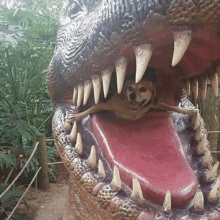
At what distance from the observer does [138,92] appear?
1322 mm

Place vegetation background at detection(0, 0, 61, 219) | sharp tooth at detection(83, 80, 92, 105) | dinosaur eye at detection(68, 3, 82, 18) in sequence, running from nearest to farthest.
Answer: sharp tooth at detection(83, 80, 92, 105) < dinosaur eye at detection(68, 3, 82, 18) < vegetation background at detection(0, 0, 61, 219)

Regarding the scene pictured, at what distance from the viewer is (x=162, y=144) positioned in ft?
4.32

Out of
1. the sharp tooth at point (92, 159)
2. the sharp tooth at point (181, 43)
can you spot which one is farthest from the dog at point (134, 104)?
the sharp tooth at point (181, 43)

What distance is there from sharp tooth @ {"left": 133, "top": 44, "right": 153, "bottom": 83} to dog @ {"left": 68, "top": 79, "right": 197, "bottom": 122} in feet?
1.19

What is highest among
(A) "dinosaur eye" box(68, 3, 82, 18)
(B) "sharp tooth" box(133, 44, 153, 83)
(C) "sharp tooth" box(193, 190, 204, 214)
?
(A) "dinosaur eye" box(68, 3, 82, 18)

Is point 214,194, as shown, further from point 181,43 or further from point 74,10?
point 74,10

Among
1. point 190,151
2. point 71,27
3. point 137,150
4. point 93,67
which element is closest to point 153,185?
point 137,150

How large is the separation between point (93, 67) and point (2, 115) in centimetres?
223

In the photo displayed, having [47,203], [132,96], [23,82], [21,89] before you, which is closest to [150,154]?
[132,96]

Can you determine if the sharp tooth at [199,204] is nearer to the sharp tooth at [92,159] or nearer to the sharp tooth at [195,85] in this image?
the sharp tooth at [92,159]

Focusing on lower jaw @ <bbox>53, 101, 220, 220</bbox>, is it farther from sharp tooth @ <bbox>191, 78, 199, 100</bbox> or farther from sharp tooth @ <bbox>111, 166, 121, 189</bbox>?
sharp tooth @ <bbox>191, 78, 199, 100</bbox>

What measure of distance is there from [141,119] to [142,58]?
1.75ft

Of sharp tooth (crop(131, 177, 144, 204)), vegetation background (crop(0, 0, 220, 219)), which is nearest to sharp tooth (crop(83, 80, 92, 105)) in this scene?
sharp tooth (crop(131, 177, 144, 204))

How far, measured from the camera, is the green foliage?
9.77 feet
